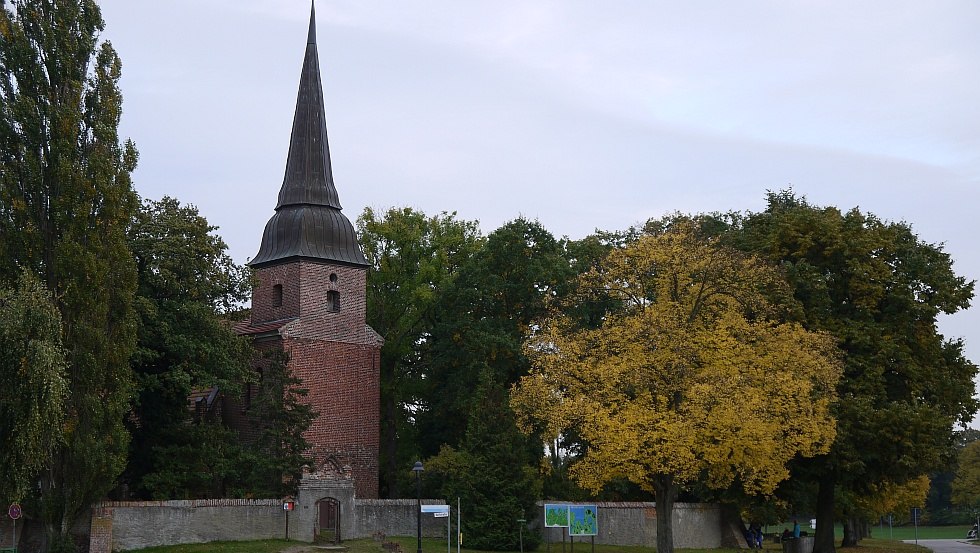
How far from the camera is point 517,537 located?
37.4 meters

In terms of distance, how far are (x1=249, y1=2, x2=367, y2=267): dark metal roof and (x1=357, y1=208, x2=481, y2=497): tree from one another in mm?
6086

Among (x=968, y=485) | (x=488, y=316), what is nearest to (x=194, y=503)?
(x=488, y=316)

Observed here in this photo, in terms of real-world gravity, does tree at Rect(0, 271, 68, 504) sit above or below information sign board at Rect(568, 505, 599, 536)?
above

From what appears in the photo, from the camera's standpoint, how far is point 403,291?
54.4 metres

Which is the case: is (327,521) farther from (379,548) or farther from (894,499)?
(894,499)

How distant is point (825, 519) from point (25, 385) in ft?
85.5

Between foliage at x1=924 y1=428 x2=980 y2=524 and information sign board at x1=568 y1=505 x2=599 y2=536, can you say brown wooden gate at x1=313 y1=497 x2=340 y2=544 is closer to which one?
information sign board at x1=568 y1=505 x2=599 y2=536

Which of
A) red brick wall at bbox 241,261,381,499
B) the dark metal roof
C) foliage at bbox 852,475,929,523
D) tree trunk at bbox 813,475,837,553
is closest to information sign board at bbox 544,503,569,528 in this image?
tree trunk at bbox 813,475,837,553

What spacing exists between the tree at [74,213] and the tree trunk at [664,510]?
14.9 metres

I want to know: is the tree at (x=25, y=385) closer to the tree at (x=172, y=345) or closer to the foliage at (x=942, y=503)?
the tree at (x=172, y=345)

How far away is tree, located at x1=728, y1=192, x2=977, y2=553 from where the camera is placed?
3591cm

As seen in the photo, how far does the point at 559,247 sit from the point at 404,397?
9.81 metres

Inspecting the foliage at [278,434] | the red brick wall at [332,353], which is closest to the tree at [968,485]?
the red brick wall at [332,353]

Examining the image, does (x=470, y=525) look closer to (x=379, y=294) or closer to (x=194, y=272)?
(x=194, y=272)
